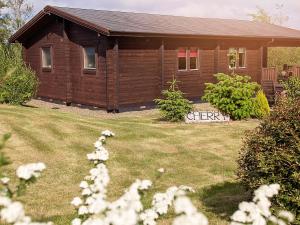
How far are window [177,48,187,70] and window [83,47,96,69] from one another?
14.9 feet

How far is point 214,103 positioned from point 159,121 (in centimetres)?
235

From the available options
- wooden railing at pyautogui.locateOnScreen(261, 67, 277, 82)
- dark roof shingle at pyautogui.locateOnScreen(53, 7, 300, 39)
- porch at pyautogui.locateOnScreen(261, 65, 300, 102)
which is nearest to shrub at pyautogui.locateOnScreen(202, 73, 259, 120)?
porch at pyautogui.locateOnScreen(261, 65, 300, 102)

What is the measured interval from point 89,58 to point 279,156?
16.0 meters

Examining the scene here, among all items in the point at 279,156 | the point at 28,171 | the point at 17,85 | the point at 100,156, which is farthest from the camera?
the point at 17,85

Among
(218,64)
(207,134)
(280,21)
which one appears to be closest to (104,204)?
(207,134)

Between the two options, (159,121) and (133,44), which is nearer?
(159,121)

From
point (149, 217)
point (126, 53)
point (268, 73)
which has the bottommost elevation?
point (149, 217)

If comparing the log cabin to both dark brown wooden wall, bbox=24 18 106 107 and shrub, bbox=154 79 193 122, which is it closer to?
dark brown wooden wall, bbox=24 18 106 107

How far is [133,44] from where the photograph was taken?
20547 mm

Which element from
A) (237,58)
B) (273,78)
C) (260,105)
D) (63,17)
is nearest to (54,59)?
(63,17)

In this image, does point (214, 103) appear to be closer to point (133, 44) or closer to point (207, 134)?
point (207, 134)

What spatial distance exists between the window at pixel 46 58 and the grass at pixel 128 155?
8349 mm

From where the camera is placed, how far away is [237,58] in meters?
25.8

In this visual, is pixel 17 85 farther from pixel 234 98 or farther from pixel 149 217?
pixel 149 217
